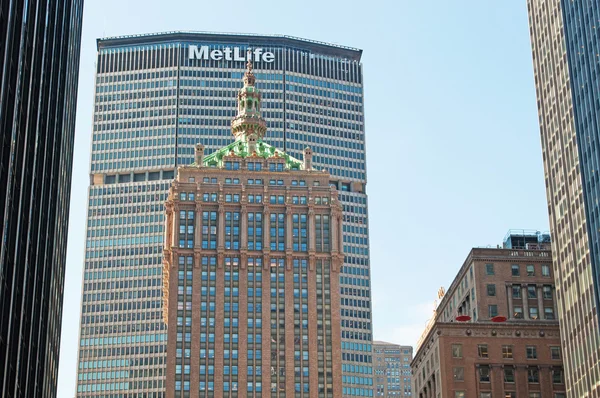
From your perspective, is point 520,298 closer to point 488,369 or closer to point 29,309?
point 488,369

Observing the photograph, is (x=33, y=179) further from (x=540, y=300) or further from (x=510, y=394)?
(x=540, y=300)

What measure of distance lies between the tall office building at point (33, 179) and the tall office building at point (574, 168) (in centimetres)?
6090

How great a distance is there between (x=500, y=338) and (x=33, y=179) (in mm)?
80591

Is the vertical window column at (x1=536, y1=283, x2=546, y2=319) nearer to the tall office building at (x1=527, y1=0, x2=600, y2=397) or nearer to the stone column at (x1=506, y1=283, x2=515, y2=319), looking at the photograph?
the stone column at (x1=506, y1=283, x2=515, y2=319)

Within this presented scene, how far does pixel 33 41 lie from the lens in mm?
89188

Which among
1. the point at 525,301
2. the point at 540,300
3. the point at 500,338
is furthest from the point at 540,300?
the point at 500,338

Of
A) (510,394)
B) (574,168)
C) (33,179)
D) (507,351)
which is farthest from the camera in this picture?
(507,351)

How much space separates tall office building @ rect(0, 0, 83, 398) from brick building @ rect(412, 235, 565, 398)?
174 ft

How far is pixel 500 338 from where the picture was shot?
508 feet

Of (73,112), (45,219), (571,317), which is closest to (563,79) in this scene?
(571,317)

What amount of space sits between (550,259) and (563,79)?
31.9 meters

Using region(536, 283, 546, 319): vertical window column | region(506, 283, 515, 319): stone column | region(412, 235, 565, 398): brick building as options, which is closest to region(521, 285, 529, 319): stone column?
region(412, 235, 565, 398): brick building

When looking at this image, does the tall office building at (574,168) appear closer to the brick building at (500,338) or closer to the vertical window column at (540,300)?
the brick building at (500,338)

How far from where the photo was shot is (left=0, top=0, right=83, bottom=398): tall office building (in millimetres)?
78750
